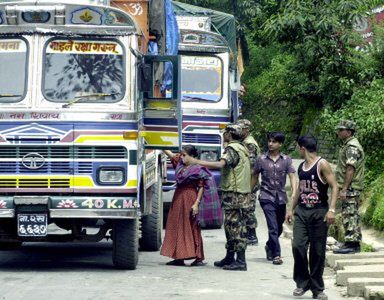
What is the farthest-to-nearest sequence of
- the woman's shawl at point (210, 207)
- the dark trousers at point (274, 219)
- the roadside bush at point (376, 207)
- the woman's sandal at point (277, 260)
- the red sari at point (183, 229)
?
the woman's shawl at point (210, 207), the roadside bush at point (376, 207), the woman's sandal at point (277, 260), the dark trousers at point (274, 219), the red sari at point (183, 229)

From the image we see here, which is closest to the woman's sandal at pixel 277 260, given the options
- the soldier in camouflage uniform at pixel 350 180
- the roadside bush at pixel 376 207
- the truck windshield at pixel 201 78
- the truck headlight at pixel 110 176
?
the soldier in camouflage uniform at pixel 350 180

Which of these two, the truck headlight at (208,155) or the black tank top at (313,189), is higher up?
the truck headlight at (208,155)

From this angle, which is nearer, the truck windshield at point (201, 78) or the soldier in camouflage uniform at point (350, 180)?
the soldier in camouflage uniform at point (350, 180)

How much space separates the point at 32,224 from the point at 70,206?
0.47 m

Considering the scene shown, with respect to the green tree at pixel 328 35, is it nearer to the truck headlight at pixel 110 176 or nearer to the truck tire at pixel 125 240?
the truck tire at pixel 125 240

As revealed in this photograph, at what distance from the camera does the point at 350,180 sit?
47.5 ft

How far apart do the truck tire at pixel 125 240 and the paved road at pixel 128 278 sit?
18 centimetres

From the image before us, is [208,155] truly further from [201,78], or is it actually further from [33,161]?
[33,161]

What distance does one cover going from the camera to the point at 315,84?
1013 inches

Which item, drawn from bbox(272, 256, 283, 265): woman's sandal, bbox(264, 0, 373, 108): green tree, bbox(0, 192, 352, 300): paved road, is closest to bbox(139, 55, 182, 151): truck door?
bbox(0, 192, 352, 300): paved road

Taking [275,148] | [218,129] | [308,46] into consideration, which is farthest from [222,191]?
[308,46]

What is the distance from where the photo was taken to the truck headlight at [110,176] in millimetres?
13250

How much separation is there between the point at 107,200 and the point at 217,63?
8.50 metres

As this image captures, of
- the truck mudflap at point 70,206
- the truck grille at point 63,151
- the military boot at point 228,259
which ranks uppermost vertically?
the truck grille at point 63,151
